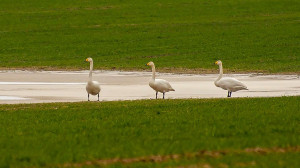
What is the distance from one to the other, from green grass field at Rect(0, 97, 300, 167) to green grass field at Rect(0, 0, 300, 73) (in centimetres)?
1802

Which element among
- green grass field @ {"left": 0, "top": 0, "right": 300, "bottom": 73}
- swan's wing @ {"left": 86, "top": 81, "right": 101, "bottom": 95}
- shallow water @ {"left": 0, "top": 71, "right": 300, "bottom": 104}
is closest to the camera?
swan's wing @ {"left": 86, "top": 81, "right": 101, "bottom": 95}

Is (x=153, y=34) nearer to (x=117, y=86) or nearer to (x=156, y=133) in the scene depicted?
(x=117, y=86)

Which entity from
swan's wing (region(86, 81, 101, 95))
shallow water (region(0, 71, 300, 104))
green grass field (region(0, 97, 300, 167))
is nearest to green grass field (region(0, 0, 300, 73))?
shallow water (region(0, 71, 300, 104))

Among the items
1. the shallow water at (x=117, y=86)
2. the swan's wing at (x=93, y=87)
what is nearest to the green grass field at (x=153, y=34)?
the shallow water at (x=117, y=86)

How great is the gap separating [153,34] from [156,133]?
39725 mm

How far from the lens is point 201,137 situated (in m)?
14.8

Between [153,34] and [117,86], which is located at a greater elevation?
[153,34]

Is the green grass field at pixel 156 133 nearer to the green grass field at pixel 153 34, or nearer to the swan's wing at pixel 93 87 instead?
the swan's wing at pixel 93 87

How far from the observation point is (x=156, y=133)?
1555 cm

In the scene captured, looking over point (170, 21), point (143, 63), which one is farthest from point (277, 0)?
point (143, 63)

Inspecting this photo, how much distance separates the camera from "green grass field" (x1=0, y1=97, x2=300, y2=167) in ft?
41.7

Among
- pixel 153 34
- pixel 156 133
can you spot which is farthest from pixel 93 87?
pixel 153 34

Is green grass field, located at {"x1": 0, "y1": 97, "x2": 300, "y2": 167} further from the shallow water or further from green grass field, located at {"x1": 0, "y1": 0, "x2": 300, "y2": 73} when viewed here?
green grass field, located at {"x1": 0, "y1": 0, "x2": 300, "y2": 73}

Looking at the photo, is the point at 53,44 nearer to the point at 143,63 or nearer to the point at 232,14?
the point at 143,63
